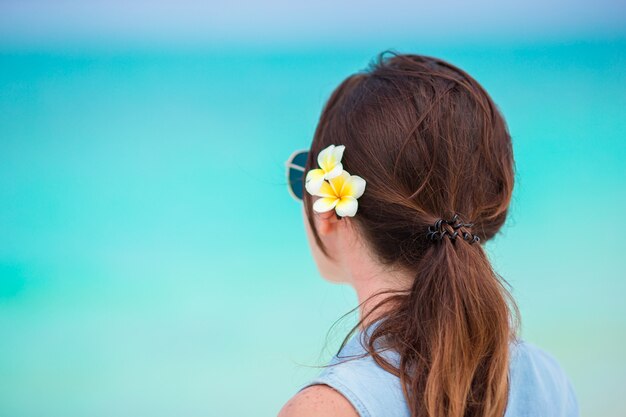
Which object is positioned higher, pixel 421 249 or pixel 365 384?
pixel 421 249

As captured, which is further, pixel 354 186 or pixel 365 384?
pixel 354 186

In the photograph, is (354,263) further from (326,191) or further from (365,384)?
(365,384)

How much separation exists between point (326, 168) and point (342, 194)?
53 mm

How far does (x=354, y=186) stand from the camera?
1.08 metres

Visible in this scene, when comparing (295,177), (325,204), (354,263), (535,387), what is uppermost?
(295,177)

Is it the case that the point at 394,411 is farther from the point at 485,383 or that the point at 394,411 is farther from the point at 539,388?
the point at 539,388

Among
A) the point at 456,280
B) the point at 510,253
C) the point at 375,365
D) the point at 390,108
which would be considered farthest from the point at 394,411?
the point at 510,253

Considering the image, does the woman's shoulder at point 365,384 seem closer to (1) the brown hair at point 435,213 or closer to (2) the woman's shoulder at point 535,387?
(1) the brown hair at point 435,213

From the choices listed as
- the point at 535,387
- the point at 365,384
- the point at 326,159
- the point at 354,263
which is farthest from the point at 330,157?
the point at 535,387

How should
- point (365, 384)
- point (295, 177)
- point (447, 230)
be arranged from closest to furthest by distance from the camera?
point (365, 384) → point (447, 230) → point (295, 177)

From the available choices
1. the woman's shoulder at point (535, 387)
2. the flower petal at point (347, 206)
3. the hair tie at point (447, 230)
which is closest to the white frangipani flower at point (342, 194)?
the flower petal at point (347, 206)

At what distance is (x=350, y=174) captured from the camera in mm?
1110

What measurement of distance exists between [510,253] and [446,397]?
154 centimetres

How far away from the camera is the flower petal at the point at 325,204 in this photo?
1117 millimetres
